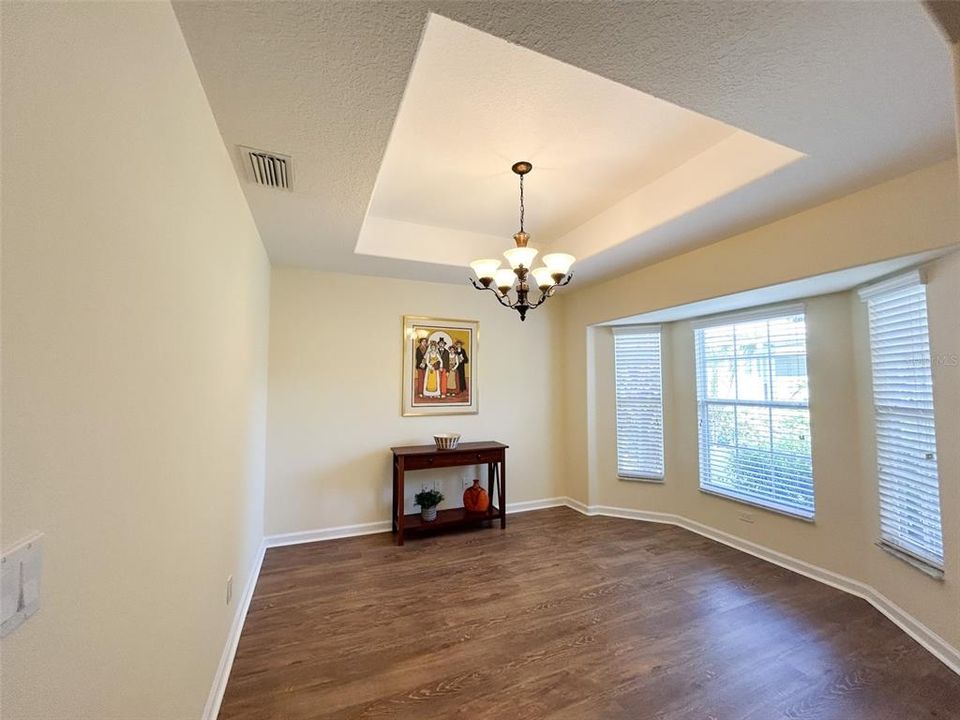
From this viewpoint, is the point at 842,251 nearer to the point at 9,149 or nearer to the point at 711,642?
the point at 711,642

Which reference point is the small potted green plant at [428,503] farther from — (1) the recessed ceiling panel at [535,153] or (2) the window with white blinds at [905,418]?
(2) the window with white blinds at [905,418]

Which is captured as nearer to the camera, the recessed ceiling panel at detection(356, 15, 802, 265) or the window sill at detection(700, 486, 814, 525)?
the recessed ceiling panel at detection(356, 15, 802, 265)

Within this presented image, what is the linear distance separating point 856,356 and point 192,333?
393 centimetres

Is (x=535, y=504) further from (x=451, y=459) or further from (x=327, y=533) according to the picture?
(x=327, y=533)

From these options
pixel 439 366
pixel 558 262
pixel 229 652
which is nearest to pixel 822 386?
pixel 558 262

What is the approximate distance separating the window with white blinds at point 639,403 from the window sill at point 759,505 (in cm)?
53

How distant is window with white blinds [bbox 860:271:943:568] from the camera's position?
88.2 inches

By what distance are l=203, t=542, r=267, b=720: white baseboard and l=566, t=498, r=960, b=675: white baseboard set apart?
10.5ft

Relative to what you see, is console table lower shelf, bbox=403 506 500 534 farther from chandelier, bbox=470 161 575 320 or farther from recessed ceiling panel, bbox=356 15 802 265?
recessed ceiling panel, bbox=356 15 802 265

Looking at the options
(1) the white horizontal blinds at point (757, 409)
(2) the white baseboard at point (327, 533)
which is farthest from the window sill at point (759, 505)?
(2) the white baseboard at point (327, 533)

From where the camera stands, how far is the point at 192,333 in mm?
1390

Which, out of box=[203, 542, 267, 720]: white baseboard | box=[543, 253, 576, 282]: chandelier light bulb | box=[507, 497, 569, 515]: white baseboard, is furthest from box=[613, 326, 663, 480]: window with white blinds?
box=[203, 542, 267, 720]: white baseboard

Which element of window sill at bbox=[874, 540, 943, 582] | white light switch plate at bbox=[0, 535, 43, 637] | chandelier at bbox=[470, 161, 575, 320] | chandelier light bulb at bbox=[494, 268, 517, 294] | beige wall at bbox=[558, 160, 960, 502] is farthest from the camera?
chandelier light bulb at bbox=[494, 268, 517, 294]

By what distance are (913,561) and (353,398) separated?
4.16m
